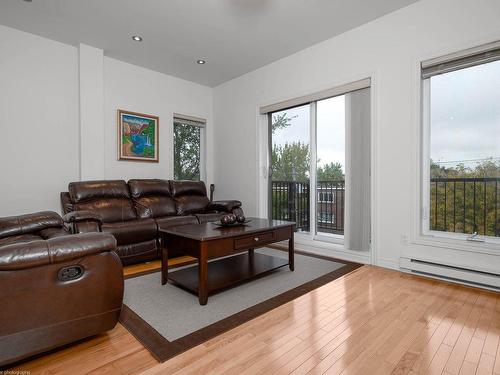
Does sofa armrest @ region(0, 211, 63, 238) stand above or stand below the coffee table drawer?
above

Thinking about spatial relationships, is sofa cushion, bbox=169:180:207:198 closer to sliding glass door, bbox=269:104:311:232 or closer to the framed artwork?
the framed artwork

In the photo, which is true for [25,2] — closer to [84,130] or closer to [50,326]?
[84,130]

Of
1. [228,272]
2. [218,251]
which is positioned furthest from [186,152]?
[218,251]

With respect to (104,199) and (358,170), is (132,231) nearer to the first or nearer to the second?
(104,199)

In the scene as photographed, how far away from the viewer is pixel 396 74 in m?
2.94

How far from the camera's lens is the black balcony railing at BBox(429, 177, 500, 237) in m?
2.57

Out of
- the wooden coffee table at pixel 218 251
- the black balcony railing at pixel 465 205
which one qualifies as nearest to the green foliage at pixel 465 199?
the black balcony railing at pixel 465 205

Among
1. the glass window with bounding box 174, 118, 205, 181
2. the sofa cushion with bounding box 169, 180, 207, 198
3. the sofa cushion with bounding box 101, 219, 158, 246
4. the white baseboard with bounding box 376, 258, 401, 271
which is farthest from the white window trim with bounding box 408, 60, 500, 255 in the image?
the glass window with bounding box 174, 118, 205, 181

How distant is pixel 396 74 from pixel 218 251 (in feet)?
8.57

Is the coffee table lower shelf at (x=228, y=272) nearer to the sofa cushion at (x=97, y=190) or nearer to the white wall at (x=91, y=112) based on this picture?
the sofa cushion at (x=97, y=190)

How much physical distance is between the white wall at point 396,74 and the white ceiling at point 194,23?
0.18 m

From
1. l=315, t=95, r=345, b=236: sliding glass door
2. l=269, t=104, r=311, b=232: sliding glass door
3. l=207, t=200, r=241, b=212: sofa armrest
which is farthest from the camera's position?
l=269, t=104, r=311, b=232: sliding glass door

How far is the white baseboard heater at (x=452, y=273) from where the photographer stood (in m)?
2.36

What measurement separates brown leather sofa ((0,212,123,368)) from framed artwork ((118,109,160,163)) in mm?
2929
